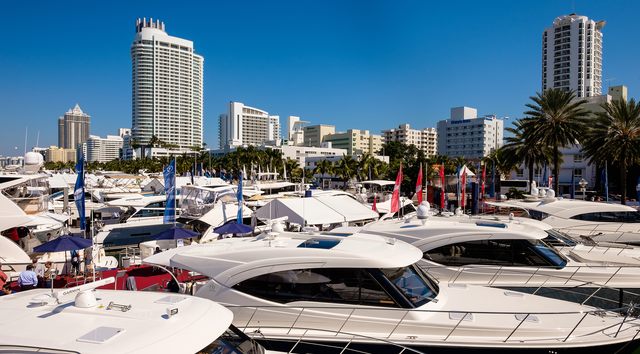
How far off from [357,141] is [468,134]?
4198 centimetres

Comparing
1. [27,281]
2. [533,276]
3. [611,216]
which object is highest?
[611,216]

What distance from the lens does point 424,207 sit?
10.7m

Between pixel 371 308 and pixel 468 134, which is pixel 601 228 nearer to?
pixel 371 308

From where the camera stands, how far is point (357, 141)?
167750mm

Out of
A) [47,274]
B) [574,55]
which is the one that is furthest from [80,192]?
[574,55]

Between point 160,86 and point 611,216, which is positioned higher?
point 160,86

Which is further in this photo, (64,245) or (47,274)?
(47,274)

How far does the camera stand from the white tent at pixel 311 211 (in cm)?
1549

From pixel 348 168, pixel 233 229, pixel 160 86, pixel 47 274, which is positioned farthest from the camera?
pixel 160 86

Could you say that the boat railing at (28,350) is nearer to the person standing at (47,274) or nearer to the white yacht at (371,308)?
the white yacht at (371,308)

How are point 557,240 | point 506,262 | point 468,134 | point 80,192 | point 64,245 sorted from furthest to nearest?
point 468,134 → point 80,192 → point 64,245 → point 557,240 → point 506,262

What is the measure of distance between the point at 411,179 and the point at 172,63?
166515 millimetres

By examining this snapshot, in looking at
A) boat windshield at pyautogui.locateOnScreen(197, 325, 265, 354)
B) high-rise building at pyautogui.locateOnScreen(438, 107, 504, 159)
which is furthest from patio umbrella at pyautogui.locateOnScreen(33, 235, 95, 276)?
high-rise building at pyautogui.locateOnScreen(438, 107, 504, 159)

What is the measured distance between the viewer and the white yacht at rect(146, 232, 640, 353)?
19.4 ft
